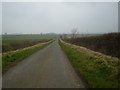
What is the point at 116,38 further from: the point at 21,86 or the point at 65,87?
the point at 21,86

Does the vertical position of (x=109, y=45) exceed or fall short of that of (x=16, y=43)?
it exceeds it

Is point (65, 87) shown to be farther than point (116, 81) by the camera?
No

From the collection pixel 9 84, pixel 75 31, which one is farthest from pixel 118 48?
pixel 75 31

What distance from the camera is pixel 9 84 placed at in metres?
5.25

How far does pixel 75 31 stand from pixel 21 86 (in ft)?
278

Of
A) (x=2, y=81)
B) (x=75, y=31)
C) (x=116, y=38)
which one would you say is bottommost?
(x=2, y=81)

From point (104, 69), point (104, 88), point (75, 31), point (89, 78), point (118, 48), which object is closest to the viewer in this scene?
point (104, 88)

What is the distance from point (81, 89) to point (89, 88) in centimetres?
38

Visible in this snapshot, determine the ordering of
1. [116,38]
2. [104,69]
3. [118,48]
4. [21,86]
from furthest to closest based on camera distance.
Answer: [116,38], [118,48], [104,69], [21,86]

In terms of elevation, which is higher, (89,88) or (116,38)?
(116,38)

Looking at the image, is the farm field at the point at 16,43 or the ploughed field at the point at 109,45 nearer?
the ploughed field at the point at 109,45

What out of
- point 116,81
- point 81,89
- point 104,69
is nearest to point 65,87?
point 81,89

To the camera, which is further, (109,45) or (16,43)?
(16,43)

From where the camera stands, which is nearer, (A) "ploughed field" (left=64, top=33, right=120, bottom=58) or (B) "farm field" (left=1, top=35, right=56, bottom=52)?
(A) "ploughed field" (left=64, top=33, right=120, bottom=58)
